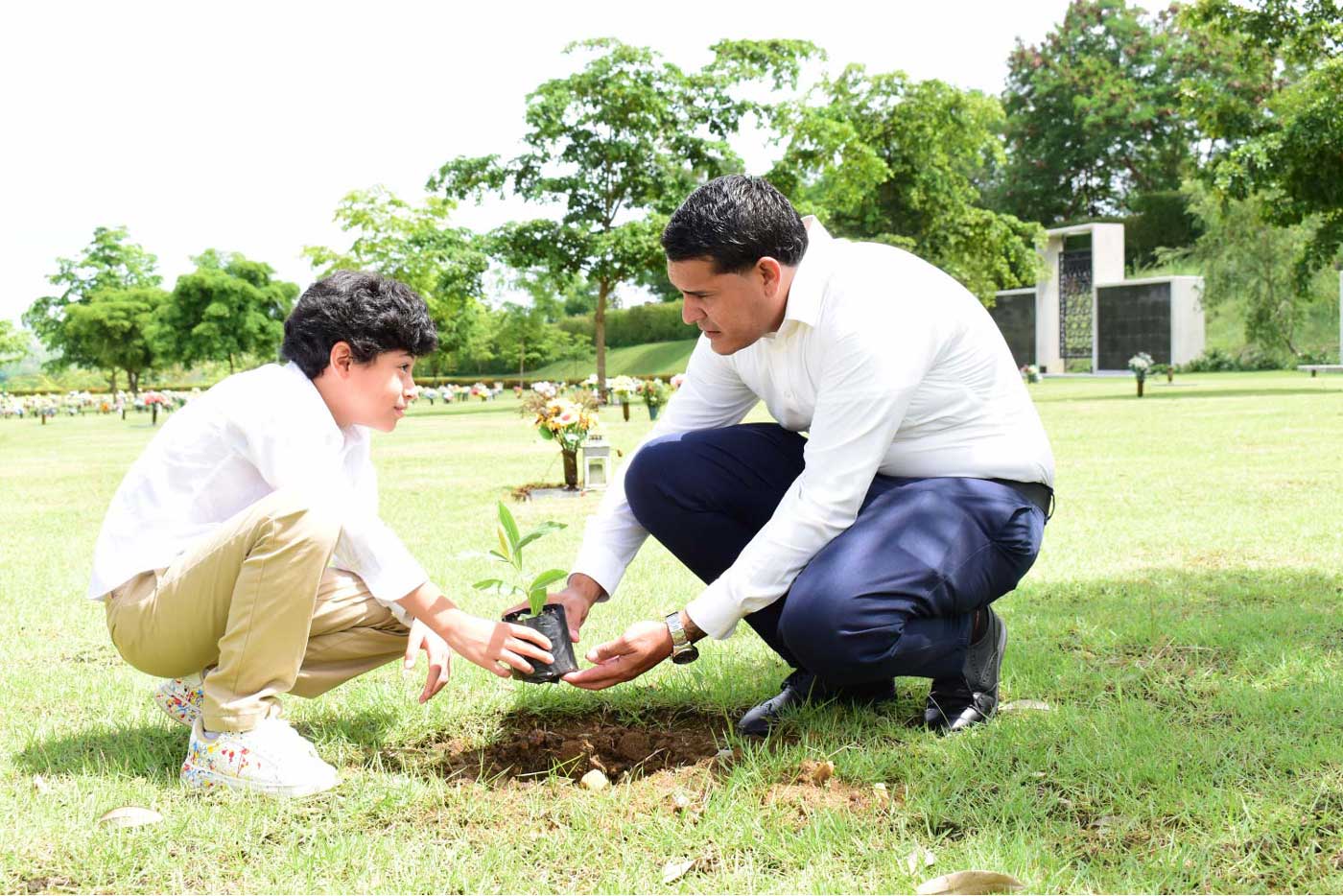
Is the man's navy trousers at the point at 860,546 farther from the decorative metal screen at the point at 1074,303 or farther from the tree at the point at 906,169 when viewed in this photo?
the decorative metal screen at the point at 1074,303

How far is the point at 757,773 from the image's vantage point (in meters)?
2.50

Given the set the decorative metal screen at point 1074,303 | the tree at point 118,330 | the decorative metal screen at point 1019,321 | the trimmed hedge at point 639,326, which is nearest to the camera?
the decorative metal screen at point 1074,303

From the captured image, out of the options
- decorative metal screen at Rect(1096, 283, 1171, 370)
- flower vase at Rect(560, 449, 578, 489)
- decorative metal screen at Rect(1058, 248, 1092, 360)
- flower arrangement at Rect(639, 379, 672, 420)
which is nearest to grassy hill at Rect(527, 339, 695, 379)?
decorative metal screen at Rect(1058, 248, 1092, 360)

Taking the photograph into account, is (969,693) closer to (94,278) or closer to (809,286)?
(809,286)

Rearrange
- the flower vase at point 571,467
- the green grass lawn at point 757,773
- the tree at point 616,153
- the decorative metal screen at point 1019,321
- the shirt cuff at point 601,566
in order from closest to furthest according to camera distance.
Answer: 1. the green grass lawn at point 757,773
2. the shirt cuff at point 601,566
3. the flower vase at point 571,467
4. the tree at point 616,153
5. the decorative metal screen at point 1019,321

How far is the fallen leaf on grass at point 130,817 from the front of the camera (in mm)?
2312

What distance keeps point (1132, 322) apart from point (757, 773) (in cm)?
4126

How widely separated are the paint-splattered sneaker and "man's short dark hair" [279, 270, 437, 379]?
84cm

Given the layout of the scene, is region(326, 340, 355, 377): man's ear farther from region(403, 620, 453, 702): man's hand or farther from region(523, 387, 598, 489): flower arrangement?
Result: region(523, 387, 598, 489): flower arrangement

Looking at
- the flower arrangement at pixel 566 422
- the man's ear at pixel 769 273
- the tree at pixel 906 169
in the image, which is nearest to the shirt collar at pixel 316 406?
→ the man's ear at pixel 769 273

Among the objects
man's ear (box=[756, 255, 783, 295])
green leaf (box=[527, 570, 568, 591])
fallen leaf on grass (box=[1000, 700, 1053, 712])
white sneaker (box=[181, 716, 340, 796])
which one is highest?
man's ear (box=[756, 255, 783, 295])

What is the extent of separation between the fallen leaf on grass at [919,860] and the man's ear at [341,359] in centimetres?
158

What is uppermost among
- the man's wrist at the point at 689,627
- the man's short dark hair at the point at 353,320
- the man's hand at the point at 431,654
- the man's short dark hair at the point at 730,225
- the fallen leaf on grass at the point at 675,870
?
the man's short dark hair at the point at 730,225

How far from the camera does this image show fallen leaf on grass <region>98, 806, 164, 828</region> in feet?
7.59
